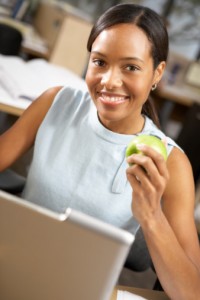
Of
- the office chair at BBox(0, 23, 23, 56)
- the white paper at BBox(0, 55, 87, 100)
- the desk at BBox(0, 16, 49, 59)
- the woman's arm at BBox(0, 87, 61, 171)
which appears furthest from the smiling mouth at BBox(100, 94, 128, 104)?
the desk at BBox(0, 16, 49, 59)

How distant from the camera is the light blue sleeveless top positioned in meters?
1.13

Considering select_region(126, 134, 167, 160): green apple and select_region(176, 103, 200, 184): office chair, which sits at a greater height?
select_region(126, 134, 167, 160): green apple

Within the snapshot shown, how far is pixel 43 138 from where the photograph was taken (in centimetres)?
119

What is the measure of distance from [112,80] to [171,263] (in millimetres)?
451

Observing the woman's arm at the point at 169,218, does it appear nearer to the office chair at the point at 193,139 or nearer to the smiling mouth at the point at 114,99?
the smiling mouth at the point at 114,99

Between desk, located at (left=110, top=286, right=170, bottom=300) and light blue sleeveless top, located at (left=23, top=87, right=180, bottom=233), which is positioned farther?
light blue sleeveless top, located at (left=23, top=87, right=180, bottom=233)

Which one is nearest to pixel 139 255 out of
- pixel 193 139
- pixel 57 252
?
pixel 57 252

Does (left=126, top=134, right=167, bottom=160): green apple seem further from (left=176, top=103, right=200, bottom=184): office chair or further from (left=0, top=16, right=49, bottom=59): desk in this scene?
(left=0, top=16, right=49, bottom=59): desk

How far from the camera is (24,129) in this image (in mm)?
1246

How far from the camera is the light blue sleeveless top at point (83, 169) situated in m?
1.13

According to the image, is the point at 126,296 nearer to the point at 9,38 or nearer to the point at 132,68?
the point at 132,68

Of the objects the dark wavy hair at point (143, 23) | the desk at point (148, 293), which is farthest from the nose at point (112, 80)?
the desk at point (148, 293)

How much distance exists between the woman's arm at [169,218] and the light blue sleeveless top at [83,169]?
11 centimetres

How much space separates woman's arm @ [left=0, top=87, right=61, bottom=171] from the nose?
0.97 feet
